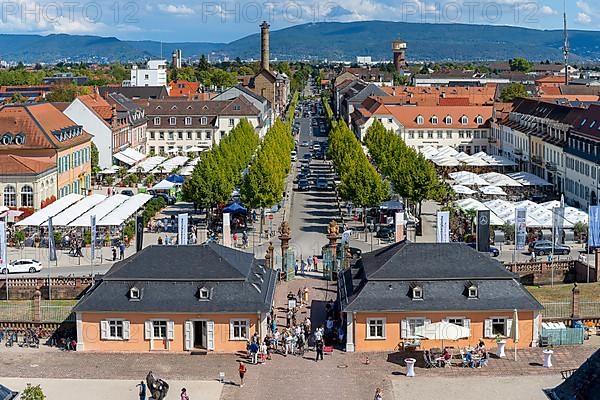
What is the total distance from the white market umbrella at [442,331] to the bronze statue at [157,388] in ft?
30.6

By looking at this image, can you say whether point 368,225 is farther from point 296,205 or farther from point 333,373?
point 333,373

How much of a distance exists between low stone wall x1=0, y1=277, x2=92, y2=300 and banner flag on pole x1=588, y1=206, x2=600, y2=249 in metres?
22.5

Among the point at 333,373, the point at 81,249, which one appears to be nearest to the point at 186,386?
the point at 333,373

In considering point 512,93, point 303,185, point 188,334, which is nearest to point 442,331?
point 188,334

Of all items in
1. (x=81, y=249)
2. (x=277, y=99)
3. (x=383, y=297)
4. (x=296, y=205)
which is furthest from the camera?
(x=277, y=99)

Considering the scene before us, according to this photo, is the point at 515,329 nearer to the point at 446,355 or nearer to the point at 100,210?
the point at 446,355

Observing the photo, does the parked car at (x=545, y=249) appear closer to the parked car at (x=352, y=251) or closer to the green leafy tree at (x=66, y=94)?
the parked car at (x=352, y=251)

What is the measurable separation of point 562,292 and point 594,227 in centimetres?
366

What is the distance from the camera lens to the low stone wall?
132ft

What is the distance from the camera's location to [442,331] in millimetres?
31250

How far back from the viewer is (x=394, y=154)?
6912 centimetres

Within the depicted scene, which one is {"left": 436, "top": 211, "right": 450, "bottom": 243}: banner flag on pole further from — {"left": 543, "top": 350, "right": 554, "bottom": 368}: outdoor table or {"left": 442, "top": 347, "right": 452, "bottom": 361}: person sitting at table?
{"left": 543, "top": 350, "right": 554, "bottom": 368}: outdoor table

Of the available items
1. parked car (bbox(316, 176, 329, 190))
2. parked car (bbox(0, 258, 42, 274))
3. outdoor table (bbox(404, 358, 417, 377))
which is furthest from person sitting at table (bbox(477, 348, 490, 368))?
parked car (bbox(316, 176, 329, 190))

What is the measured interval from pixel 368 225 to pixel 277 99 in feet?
302
